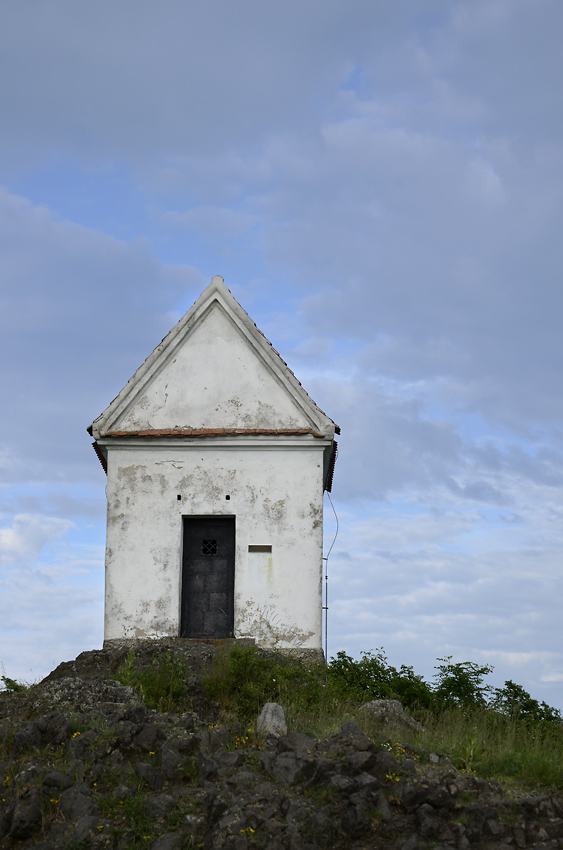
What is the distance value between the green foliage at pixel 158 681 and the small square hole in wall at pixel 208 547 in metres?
2.98

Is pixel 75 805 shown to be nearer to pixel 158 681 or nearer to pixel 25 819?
pixel 25 819

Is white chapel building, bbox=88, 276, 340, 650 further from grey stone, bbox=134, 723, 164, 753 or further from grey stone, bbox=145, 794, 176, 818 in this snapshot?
grey stone, bbox=145, 794, 176, 818

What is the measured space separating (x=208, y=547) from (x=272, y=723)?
6.52 meters

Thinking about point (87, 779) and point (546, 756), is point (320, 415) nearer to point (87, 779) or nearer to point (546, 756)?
point (546, 756)

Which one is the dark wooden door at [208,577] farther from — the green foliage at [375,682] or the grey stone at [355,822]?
the grey stone at [355,822]

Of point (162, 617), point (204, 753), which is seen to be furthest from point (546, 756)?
point (162, 617)

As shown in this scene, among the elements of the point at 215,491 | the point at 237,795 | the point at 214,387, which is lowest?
the point at 237,795

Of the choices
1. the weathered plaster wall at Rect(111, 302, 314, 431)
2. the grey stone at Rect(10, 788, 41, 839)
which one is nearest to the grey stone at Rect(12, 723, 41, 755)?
the grey stone at Rect(10, 788, 41, 839)

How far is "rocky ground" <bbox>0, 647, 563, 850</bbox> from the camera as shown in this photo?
760cm

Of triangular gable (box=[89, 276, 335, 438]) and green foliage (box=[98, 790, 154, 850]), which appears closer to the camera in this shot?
green foliage (box=[98, 790, 154, 850])

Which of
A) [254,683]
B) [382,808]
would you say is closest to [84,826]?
[382,808]

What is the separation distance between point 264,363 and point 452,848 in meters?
11.1

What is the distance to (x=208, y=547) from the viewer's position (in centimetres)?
1642

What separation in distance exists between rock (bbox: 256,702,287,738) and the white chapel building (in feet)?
16.9
